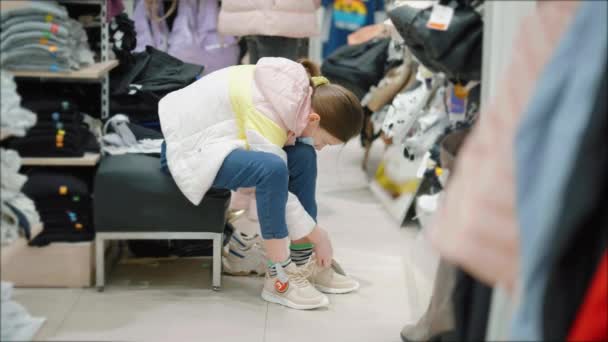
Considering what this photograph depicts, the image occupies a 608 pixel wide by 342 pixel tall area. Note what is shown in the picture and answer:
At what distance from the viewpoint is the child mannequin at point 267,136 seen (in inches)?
82.4

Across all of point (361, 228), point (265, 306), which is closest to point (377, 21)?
point (361, 228)

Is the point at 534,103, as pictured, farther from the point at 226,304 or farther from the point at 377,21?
the point at 377,21

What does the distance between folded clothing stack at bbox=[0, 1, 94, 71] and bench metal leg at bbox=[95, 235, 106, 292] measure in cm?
44

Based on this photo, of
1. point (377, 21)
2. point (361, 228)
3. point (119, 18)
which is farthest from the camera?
point (377, 21)

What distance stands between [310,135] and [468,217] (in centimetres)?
114

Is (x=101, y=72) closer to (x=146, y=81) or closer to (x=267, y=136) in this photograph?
(x=146, y=81)

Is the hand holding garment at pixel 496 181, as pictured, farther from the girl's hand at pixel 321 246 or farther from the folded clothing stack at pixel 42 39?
the girl's hand at pixel 321 246

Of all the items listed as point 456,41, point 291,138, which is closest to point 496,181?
point 456,41

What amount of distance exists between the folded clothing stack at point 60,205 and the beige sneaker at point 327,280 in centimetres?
60

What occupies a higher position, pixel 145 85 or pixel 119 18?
pixel 119 18

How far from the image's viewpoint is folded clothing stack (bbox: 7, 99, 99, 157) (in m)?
1.53

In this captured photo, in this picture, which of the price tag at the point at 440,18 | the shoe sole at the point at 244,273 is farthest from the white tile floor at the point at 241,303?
the price tag at the point at 440,18

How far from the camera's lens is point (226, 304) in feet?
7.09

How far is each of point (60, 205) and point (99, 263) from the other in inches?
7.5
